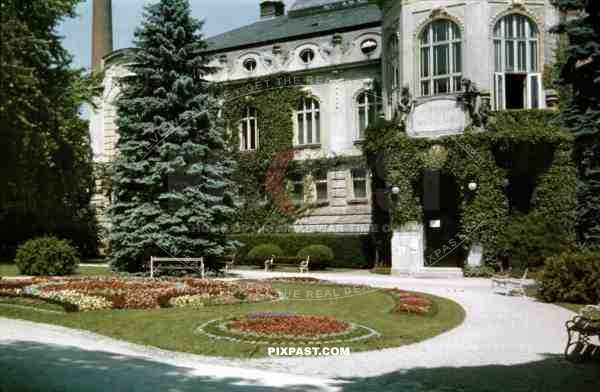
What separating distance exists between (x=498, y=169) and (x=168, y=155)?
1350 centimetres

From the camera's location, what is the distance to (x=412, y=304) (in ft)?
54.4

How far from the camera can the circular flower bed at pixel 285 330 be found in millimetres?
12164

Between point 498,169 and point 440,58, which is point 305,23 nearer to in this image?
point 440,58

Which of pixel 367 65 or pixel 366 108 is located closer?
pixel 367 65

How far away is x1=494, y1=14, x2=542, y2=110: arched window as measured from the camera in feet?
97.1

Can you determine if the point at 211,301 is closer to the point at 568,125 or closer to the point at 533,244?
the point at 568,125

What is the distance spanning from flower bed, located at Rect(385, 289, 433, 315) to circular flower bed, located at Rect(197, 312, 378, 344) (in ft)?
8.35

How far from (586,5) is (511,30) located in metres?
20.7

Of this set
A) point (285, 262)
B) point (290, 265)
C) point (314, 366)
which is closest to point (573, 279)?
point (314, 366)

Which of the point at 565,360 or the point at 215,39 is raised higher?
the point at 215,39

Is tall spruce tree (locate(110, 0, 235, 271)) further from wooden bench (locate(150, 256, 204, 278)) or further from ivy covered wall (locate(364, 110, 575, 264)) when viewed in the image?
ivy covered wall (locate(364, 110, 575, 264))

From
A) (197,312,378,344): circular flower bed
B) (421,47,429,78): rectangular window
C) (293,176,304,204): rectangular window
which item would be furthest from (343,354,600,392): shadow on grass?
(293,176,304,204): rectangular window

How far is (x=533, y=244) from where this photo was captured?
2655 cm

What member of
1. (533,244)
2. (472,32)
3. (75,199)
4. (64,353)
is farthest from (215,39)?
(64,353)
